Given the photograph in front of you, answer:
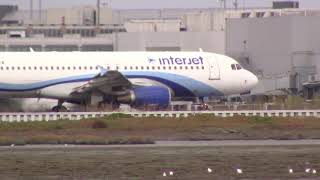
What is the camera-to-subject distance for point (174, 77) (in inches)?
2435

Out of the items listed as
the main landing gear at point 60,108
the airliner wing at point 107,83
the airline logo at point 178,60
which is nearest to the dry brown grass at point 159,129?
the airliner wing at point 107,83

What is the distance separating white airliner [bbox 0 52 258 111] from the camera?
197 ft

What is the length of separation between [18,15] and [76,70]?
361 ft

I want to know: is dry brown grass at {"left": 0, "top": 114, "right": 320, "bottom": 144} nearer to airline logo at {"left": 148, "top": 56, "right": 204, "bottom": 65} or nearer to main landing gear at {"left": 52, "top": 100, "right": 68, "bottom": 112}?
main landing gear at {"left": 52, "top": 100, "right": 68, "bottom": 112}

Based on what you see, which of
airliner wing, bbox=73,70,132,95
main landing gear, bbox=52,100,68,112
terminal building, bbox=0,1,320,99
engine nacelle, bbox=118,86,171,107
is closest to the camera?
engine nacelle, bbox=118,86,171,107

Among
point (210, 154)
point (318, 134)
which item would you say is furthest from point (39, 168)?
point (318, 134)

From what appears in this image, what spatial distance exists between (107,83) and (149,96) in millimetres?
2771

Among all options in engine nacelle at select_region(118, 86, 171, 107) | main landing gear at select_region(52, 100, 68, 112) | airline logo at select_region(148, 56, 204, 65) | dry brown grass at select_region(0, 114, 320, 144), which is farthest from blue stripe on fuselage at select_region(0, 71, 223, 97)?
dry brown grass at select_region(0, 114, 320, 144)

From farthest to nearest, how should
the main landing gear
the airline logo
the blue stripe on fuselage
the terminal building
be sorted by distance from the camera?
the terminal building
the airline logo
the blue stripe on fuselage
the main landing gear

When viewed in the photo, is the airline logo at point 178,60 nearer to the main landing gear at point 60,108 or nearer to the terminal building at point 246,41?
the main landing gear at point 60,108

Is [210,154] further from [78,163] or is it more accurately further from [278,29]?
[278,29]

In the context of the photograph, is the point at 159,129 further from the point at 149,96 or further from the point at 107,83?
the point at 107,83

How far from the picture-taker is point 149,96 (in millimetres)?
59344

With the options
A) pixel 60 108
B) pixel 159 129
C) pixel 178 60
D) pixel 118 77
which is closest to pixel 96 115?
pixel 118 77
